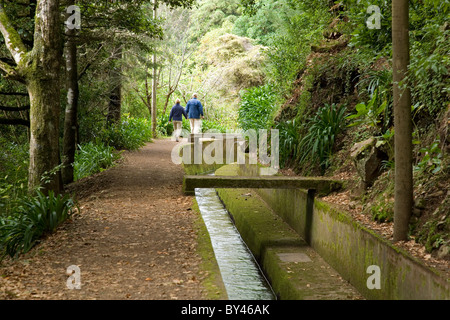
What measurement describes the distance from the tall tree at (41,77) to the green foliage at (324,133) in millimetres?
4374

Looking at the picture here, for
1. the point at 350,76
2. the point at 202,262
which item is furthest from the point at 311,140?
the point at 202,262

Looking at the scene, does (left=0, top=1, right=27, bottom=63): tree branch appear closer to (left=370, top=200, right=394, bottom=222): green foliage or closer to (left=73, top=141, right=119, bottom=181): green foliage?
(left=73, top=141, right=119, bottom=181): green foliage

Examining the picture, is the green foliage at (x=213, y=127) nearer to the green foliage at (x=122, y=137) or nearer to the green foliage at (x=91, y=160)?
the green foliage at (x=122, y=137)

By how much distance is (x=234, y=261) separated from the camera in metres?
7.02

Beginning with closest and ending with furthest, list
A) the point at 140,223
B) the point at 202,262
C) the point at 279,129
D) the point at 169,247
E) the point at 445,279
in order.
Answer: the point at 445,279, the point at 202,262, the point at 169,247, the point at 140,223, the point at 279,129

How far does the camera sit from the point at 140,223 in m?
7.21

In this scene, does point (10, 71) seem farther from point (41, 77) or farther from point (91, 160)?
point (91, 160)

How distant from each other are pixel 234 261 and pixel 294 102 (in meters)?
5.26

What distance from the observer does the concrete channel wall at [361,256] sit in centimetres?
378

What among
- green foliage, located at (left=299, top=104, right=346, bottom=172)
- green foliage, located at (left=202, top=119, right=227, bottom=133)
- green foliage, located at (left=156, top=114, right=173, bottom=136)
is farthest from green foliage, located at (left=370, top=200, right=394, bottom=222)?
green foliage, located at (left=156, top=114, right=173, bottom=136)

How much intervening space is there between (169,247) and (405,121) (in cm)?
317

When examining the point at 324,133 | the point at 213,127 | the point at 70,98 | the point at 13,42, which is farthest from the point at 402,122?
the point at 213,127
